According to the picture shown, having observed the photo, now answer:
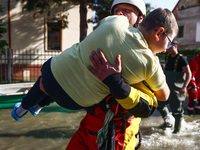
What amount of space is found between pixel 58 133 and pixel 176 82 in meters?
2.97

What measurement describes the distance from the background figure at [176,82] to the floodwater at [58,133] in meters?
0.38

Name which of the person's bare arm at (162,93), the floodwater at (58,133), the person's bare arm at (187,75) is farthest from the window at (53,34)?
the person's bare arm at (162,93)

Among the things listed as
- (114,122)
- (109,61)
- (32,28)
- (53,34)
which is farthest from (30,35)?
(109,61)

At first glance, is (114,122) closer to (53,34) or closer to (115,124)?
(115,124)

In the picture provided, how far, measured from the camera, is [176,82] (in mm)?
5129

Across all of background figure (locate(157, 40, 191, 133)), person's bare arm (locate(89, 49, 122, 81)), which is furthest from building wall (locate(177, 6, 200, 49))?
person's bare arm (locate(89, 49, 122, 81))

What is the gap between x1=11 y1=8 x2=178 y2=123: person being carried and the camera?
1.51m

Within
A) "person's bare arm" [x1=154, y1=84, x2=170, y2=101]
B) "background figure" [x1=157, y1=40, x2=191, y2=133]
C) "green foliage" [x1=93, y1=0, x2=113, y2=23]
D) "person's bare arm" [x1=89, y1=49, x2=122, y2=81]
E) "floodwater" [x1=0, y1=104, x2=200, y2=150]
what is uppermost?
"green foliage" [x1=93, y1=0, x2=113, y2=23]

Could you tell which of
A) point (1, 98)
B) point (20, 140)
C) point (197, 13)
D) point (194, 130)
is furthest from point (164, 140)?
point (197, 13)

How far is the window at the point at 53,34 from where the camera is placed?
14.8m

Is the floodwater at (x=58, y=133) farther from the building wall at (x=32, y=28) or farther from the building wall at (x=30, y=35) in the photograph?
the building wall at (x=32, y=28)

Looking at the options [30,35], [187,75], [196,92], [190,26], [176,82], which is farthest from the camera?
[190,26]

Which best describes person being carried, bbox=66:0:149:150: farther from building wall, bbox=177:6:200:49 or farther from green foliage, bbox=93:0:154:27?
building wall, bbox=177:6:200:49

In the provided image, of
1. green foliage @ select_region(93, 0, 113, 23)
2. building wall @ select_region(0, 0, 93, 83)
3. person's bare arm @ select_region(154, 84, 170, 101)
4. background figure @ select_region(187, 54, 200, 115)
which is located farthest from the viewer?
building wall @ select_region(0, 0, 93, 83)
